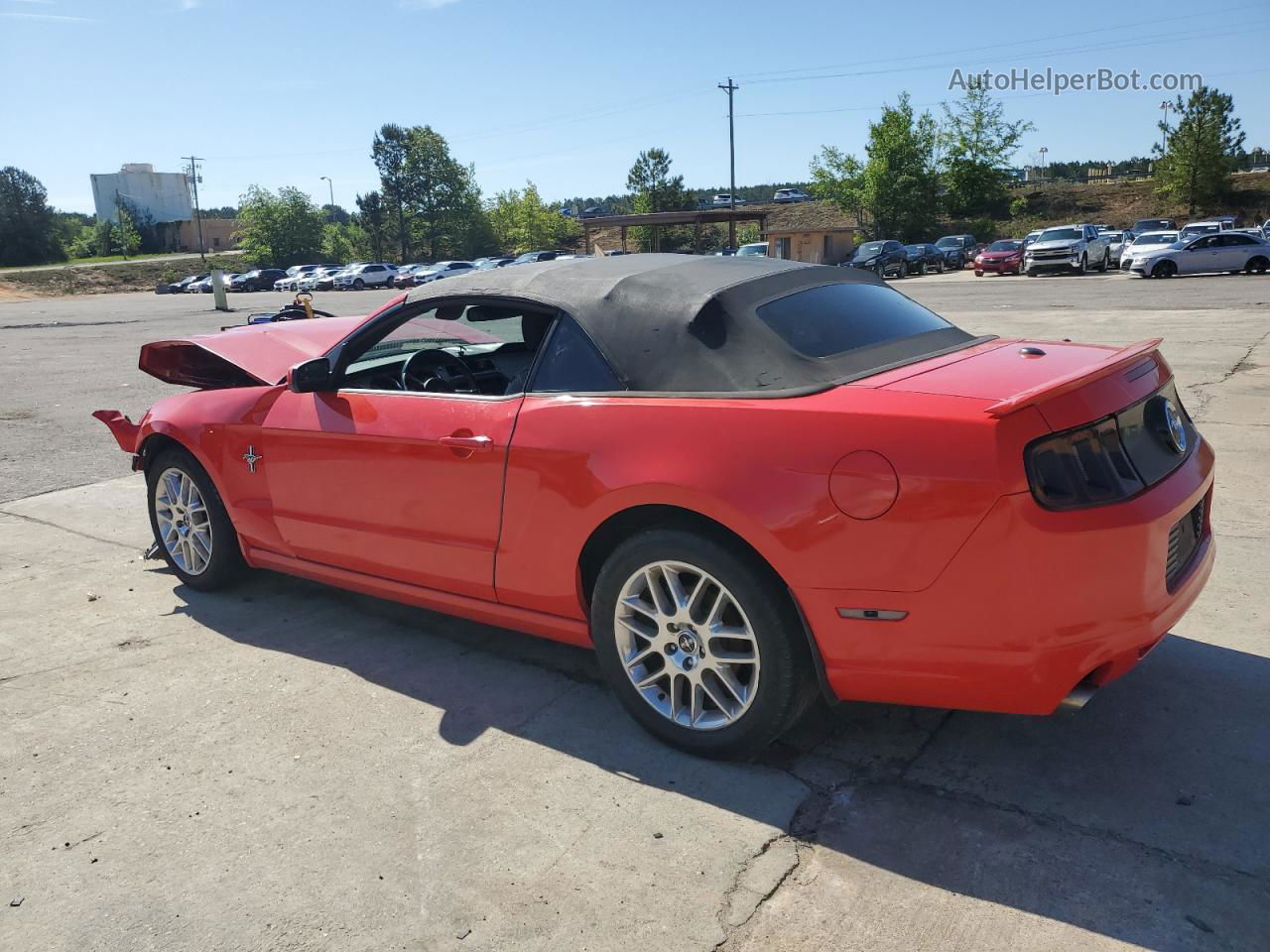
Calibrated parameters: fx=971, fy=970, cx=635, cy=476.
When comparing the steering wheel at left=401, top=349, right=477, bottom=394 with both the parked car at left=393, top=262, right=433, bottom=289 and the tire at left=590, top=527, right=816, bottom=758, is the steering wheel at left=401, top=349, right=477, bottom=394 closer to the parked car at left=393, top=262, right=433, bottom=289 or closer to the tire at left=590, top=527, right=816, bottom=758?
the tire at left=590, top=527, right=816, bottom=758

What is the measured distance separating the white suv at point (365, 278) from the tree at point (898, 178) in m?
29.4

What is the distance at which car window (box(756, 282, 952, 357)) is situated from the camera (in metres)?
3.20

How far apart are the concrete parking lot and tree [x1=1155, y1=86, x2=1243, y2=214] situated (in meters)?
61.5

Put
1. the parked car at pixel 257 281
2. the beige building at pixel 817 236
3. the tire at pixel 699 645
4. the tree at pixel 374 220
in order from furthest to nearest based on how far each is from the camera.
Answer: the tree at pixel 374 220 → the parked car at pixel 257 281 → the beige building at pixel 817 236 → the tire at pixel 699 645

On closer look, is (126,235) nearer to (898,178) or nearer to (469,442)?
(898,178)

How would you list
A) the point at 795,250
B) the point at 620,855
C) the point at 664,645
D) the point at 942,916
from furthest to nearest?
the point at 795,250, the point at 664,645, the point at 620,855, the point at 942,916

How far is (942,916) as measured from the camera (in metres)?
2.34

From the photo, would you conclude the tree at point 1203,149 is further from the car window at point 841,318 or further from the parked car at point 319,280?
the car window at point 841,318

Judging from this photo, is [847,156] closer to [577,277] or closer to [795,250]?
[795,250]

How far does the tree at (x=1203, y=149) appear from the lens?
54.8 m

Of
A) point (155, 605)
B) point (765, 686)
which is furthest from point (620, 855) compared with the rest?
point (155, 605)

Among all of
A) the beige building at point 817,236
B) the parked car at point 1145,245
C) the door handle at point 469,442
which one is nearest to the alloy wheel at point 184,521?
the door handle at point 469,442

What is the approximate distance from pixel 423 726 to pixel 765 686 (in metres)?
1.31

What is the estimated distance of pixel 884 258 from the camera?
1640 inches
